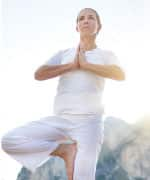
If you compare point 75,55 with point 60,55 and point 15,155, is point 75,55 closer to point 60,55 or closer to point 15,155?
point 60,55

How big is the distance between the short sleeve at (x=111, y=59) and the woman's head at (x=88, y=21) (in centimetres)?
18

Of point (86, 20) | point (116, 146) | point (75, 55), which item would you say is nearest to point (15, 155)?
point (75, 55)

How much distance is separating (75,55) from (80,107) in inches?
13.7

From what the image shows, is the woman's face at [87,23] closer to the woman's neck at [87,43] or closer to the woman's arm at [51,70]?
the woman's neck at [87,43]

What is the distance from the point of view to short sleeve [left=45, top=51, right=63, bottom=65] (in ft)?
8.75

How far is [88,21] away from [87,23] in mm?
16

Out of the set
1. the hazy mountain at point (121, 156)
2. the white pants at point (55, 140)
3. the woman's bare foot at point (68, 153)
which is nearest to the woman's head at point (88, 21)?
the white pants at point (55, 140)

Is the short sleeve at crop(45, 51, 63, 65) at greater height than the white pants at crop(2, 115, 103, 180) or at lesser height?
greater

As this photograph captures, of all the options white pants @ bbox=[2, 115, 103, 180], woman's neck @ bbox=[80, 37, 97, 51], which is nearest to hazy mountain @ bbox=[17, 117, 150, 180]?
woman's neck @ bbox=[80, 37, 97, 51]

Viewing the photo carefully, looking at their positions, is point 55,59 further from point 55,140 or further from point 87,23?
point 55,140

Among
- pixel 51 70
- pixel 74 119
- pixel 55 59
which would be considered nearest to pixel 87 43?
pixel 55 59

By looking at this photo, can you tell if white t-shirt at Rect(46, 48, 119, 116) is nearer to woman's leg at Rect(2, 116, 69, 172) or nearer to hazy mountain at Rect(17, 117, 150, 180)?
woman's leg at Rect(2, 116, 69, 172)

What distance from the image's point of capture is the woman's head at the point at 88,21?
2699 mm

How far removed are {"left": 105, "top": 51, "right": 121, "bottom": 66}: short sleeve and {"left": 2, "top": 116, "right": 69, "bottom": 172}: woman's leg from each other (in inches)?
20.1
